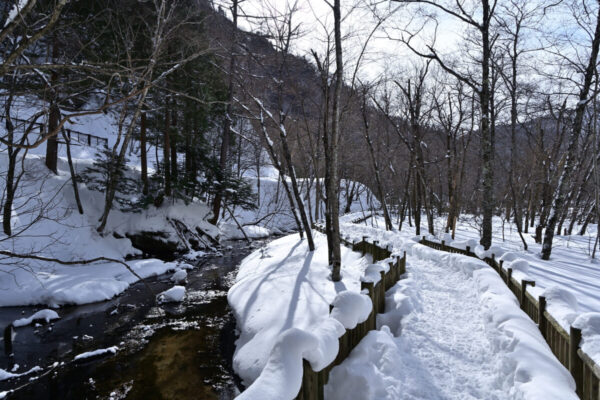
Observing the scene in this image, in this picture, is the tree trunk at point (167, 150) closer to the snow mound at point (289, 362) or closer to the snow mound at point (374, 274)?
the snow mound at point (374, 274)

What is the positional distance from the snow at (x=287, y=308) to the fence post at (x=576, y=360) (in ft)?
6.71

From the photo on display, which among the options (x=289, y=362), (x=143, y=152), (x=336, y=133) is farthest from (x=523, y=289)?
(x=143, y=152)

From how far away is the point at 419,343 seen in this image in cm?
444

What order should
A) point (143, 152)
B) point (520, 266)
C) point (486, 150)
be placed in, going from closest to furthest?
point (520, 266) → point (486, 150) → point (143, 152)

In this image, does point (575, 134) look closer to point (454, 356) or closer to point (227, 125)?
point (454, 356)

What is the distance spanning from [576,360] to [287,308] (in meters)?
4.85

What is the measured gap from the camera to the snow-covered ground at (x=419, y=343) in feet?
9.45

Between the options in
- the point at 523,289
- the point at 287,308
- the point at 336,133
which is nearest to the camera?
the point at 523,289

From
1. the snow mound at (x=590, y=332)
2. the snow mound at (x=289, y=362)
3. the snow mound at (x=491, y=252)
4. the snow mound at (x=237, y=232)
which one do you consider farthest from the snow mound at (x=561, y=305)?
the snow mound at (x=237, y=232)

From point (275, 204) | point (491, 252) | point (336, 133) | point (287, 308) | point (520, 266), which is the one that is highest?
point (336, 133)

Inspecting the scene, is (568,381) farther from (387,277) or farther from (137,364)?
(137,364)

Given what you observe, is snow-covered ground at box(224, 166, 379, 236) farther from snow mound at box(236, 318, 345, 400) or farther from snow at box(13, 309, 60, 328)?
snow mound at box(236, 318, 345, 400)

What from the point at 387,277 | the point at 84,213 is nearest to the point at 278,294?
the point at 387,277

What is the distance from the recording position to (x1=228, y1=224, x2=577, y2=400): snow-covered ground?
9.45 feet
